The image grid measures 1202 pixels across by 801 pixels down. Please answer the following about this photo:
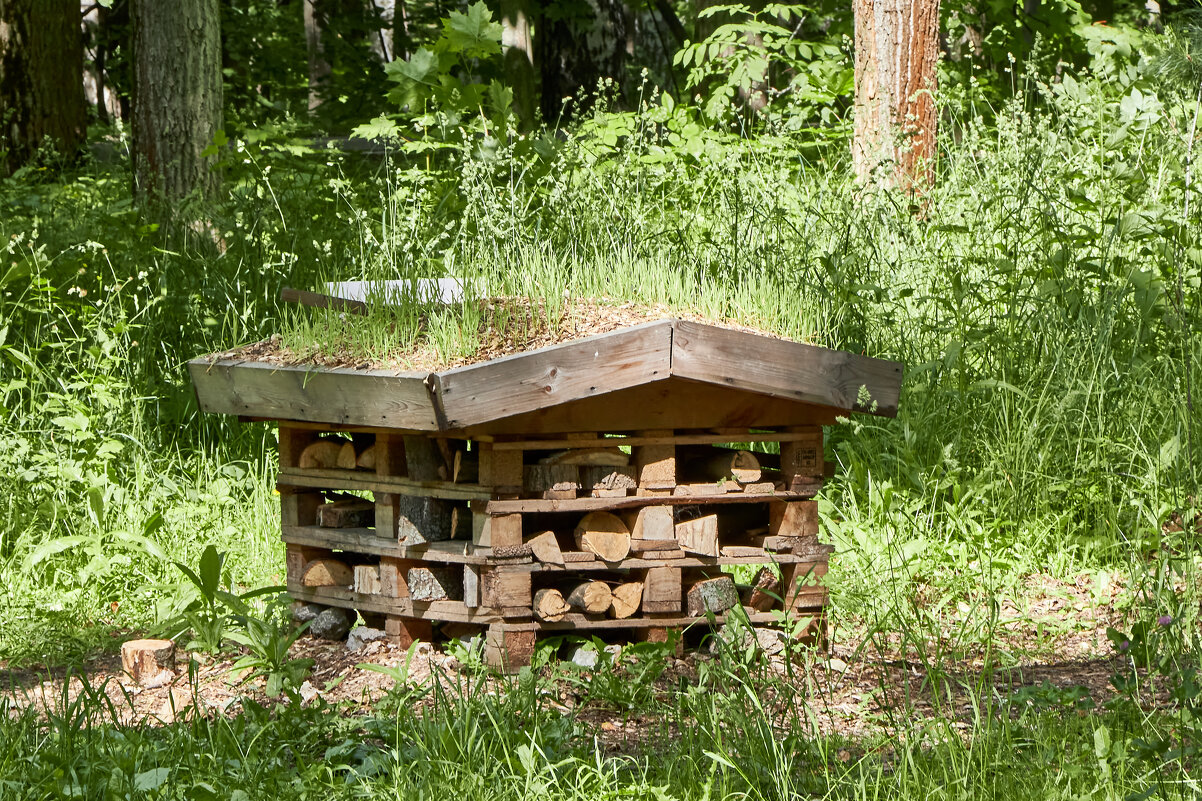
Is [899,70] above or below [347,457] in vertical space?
above

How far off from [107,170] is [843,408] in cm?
756

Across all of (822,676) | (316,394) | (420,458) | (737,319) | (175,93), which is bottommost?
(822,676)

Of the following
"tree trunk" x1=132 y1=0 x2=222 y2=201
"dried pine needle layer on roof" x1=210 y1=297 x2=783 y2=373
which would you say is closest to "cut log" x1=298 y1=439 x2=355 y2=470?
"dried pine needle layer on roof" x1=210 y1=297 x2=783 y2=373

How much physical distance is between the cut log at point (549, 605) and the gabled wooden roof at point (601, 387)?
19.3 inches

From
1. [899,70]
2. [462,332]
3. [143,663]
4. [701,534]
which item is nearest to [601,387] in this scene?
[462,332]

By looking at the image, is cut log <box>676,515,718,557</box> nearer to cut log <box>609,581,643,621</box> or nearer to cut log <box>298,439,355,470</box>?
cut log <box>609,581,643,621</box>

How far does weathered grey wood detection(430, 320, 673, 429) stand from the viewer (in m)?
3.04

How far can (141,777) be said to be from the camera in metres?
2.37

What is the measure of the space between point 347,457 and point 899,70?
496 centimetres

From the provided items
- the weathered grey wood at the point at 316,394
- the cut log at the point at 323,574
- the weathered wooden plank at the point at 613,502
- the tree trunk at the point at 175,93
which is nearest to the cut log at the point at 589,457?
the weathered wooden plank at the point at 613,502

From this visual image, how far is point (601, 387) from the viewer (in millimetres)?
3137

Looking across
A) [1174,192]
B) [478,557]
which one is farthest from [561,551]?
[1174,192]

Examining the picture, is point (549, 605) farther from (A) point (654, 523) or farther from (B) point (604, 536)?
(A) point (654, 523)

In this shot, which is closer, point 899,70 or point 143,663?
point 143,663
